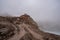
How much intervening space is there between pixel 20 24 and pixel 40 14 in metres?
0.38

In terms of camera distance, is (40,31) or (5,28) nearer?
(5,28)

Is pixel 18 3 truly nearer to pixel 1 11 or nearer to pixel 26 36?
pixel 1 11

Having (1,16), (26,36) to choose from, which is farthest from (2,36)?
(1,16)

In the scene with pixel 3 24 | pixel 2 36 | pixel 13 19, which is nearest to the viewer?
pixel 2 36

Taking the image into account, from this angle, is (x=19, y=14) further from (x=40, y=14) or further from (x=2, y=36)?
(x=2, y=36)

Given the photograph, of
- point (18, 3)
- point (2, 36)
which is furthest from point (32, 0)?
point (2, 36)

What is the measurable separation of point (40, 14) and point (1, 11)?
687 mm

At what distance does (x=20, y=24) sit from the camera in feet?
6.50

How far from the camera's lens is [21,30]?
1.88 meters

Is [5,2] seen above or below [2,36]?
above

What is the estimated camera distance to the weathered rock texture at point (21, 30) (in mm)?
1763

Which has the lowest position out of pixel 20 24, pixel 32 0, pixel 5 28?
pixel 5 28

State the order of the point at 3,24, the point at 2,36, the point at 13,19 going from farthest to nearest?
the point at 13,19, the point at 3,24, the point at 2,36

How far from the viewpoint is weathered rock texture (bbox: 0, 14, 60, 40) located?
1763 millimetres
